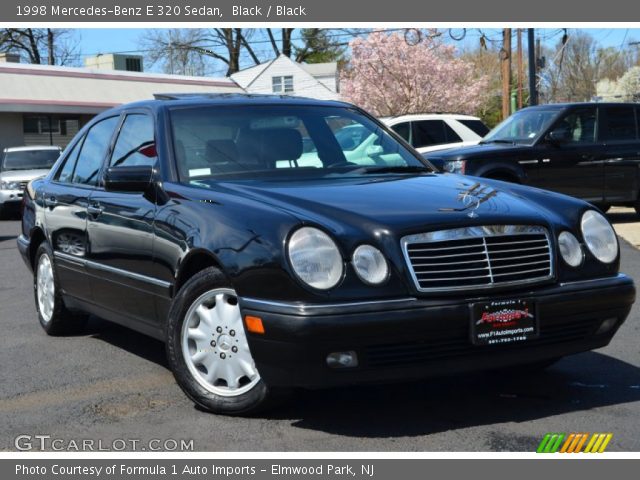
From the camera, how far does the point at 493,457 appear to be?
407 centimetres

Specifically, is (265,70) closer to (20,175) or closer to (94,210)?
(20,175)

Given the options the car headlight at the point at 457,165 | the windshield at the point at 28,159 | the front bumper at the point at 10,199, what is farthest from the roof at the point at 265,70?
the car headlight at the point at 457,165

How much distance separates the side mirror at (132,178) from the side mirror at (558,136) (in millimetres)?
9523

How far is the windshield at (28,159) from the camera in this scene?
22.4 meters

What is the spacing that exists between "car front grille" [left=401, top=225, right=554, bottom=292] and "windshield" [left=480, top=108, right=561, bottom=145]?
9678mm

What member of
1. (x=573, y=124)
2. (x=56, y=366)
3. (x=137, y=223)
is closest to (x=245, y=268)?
(x=137, y=223)

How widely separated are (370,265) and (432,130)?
14.5 meters

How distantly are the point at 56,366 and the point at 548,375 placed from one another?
9.54 feet

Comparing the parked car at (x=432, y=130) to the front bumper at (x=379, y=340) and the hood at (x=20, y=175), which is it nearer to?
the hood at (x=20, y=175)

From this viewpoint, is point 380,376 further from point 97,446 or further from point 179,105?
point 179,105

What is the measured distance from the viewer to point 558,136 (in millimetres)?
14008

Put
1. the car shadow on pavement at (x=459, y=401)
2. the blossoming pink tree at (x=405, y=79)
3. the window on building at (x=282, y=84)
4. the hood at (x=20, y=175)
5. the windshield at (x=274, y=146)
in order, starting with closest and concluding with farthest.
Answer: the car shadow on pavement at (x=459, y=401) < the windshield at (x=274, y=146) < the hood at (x=20, y=175) < the blossoming pink tree at (x=405, y=79) < the window on building at (x=282, y=84)

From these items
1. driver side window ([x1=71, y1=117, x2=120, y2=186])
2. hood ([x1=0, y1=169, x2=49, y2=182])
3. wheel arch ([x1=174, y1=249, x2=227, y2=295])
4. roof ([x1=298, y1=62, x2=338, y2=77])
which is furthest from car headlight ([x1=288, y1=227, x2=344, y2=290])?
roof ([x1=298, y1=62, x2=338, y2=77])

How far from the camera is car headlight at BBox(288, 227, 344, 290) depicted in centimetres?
429
